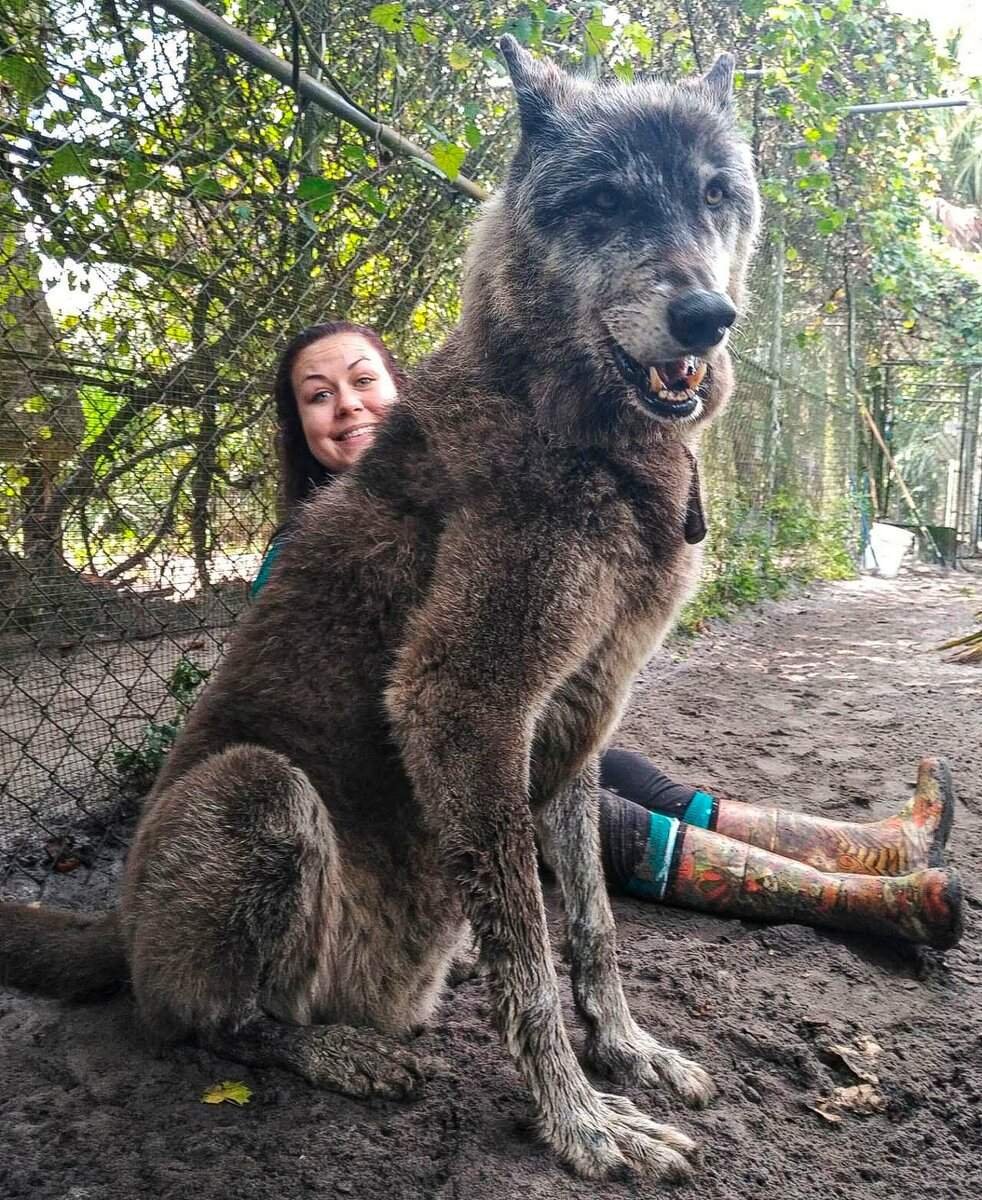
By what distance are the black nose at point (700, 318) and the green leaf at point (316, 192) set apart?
6.85 feet

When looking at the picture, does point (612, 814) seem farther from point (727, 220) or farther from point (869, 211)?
point (869, 211)

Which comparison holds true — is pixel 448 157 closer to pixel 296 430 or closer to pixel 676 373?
pixel 296 430

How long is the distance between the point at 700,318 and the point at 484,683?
36.4 inches

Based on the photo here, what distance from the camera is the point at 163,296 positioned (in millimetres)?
3418

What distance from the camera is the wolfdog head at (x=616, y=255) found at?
1.98 m

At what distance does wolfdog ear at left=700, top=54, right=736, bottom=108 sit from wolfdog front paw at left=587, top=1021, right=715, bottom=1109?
2532 millimetres

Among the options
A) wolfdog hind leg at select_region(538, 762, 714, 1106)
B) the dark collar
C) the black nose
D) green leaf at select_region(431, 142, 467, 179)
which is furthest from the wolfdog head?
wolfdog hind leg at select_region(538, 762, 714, 1106)

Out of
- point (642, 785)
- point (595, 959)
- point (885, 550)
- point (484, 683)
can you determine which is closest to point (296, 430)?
point (484, 683)

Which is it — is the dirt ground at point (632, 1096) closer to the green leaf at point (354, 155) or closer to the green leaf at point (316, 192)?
the green leaf at point (316, 192)

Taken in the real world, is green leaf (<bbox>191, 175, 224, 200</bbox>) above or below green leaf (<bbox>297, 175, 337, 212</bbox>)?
below

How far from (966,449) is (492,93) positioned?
44.7ft

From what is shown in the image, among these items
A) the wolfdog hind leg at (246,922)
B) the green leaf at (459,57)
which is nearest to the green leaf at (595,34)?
the green leaf at (459,57)

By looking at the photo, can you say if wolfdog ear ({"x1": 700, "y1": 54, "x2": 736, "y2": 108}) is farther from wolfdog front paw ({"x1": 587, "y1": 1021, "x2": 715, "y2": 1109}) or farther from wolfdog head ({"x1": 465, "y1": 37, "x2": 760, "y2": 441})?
wolfdog front paw ({"x1": 587, "y1": 1021, "x2": 715, "y2": 1109})

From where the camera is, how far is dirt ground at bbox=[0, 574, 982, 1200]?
5.67 ft
